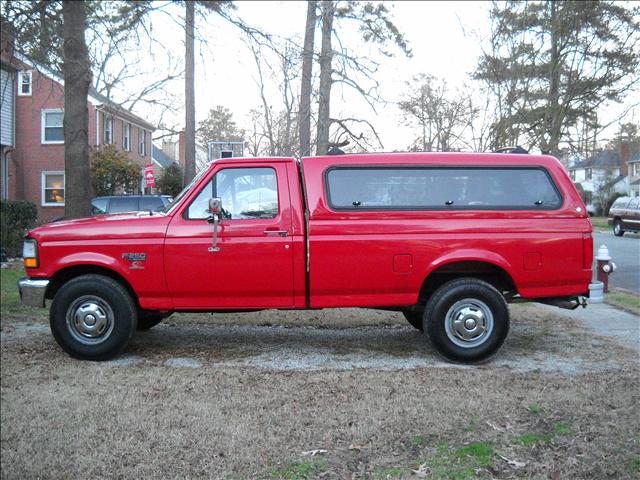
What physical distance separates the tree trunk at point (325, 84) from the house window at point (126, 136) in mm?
19903

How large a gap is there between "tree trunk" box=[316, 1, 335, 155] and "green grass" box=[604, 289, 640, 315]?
6.17 m

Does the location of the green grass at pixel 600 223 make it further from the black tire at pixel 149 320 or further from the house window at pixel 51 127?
the house window at pixel 51 127

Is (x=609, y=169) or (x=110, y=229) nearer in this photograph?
(x=110, y=229)

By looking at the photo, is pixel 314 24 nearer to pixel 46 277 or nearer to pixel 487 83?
pixel 487 83

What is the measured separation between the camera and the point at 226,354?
6.14 m

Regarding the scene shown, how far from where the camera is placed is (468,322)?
5.74m

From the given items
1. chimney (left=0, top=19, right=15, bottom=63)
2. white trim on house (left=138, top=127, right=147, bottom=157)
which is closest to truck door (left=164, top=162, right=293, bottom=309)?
chimney (left=0, top=19, right=15, bottom=63)

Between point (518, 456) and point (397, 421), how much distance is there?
844 mm

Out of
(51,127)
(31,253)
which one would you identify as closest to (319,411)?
(31,253)

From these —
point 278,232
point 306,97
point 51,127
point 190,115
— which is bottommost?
point 278,232

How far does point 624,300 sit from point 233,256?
6158mm

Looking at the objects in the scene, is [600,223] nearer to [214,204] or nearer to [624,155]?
[624,155]

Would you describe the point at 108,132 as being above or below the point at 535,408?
above

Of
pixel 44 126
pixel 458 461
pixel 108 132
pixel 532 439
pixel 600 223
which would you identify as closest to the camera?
pixel 458 461
